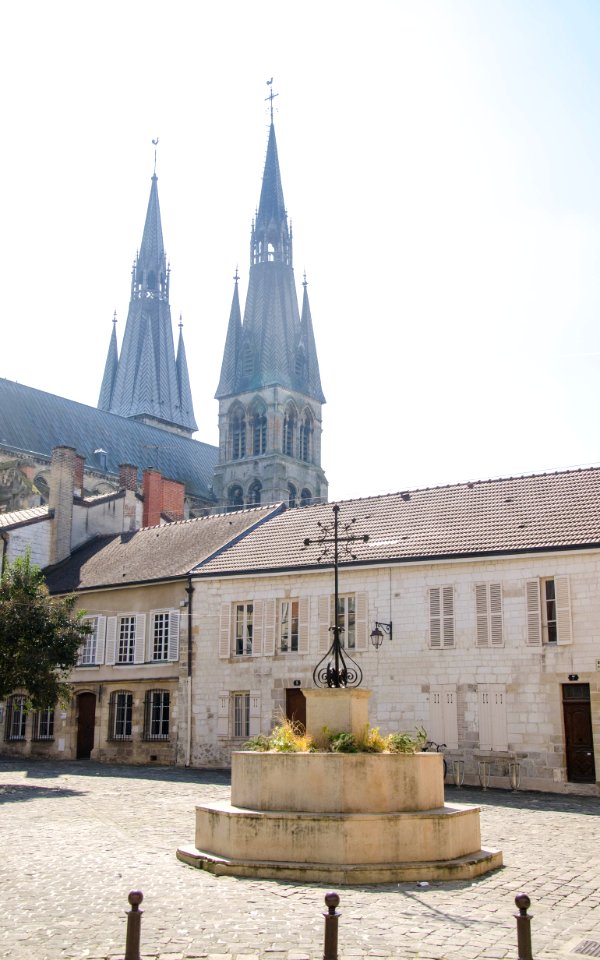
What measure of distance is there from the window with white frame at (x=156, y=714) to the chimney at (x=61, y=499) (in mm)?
8050

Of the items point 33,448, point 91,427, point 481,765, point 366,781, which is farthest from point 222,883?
point 91,427

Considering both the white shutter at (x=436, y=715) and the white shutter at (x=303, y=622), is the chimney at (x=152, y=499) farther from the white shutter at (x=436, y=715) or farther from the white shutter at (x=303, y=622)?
the white shutter at (x=436, y=715)

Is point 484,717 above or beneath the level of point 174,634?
beneath

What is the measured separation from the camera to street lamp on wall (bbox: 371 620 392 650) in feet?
74.9

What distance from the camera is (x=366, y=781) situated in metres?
11.1

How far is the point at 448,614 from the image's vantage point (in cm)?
2241

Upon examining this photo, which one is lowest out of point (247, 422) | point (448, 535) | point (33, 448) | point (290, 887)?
point (290, 887)

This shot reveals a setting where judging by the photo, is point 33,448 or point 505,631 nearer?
point 505,631

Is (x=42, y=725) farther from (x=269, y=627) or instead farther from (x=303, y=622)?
(x=303, y=622)

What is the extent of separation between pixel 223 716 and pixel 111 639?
199 inches

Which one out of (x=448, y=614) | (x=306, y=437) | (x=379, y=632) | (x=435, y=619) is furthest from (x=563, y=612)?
(x=306, y=437)

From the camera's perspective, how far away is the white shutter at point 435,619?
882 inches

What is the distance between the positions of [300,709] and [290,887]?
1415 centimetres

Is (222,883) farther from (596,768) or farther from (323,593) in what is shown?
(323,593)
